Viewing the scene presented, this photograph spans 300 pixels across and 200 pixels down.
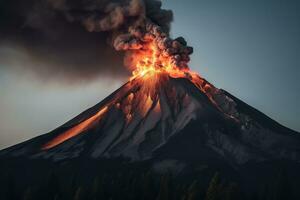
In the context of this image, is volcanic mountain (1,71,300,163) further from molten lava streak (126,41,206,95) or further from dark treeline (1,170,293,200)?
dark treeline (1,170,293,200)

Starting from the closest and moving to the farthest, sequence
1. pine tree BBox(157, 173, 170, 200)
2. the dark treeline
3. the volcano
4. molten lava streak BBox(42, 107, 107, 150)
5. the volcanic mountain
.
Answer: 1. the dark treeline
2. pine tree BBox(157, 173, 170, 200)
3. the volcano
4. the volcanic mountain
5. molten lava streak BBox(42, 107, 107, 150)

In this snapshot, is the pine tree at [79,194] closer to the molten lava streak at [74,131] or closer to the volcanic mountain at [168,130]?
the volcanic mountain at [168,130]

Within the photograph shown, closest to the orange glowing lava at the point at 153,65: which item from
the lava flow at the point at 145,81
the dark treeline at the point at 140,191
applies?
the lava flow at the point at 145,81

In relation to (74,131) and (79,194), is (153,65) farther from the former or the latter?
(79,194)

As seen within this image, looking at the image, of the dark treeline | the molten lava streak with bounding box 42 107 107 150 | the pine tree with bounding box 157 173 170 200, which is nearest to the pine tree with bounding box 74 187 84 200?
the dark treeline

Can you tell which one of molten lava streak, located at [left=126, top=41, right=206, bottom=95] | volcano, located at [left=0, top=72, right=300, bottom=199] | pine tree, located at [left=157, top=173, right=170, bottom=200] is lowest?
pine tree, located at [left=157, top=173, right=170, bottom=200]

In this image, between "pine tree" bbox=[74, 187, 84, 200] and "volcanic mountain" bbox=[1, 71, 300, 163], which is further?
"volcanic mountain" bbox=[1, 71, 300, 163]

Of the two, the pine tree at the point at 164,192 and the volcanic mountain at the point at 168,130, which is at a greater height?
the volcanic mountain at the point at 168,130

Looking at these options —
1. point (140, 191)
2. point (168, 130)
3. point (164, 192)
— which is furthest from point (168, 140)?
point (164, 192)
